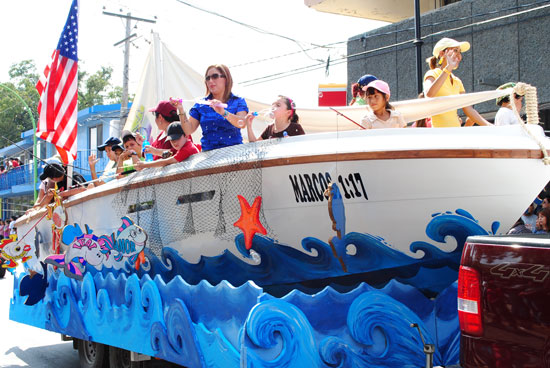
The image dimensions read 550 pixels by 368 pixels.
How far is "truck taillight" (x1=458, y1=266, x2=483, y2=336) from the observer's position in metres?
Result: 3.37

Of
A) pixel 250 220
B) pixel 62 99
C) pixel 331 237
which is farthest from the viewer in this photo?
pixel 62 99

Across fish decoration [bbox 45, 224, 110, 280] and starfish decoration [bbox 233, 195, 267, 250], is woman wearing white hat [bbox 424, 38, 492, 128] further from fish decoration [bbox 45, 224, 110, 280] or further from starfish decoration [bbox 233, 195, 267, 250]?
fish decoration [bbox 45, 224, 110, 280]

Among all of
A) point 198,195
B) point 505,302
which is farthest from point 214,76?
point 505,302

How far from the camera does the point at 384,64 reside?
15.3m

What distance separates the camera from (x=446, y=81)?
6.26m

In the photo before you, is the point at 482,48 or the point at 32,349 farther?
the point at 482,48

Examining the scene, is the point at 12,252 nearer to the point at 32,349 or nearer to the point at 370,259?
the point at 32,349

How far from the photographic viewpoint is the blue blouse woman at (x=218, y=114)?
5.79 meters

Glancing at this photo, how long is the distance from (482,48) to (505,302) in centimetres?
1099

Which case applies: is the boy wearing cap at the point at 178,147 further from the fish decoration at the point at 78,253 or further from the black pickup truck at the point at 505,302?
the black pickup truck at the point at 505,302

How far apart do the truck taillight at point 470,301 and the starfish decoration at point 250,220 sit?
6.24 feet

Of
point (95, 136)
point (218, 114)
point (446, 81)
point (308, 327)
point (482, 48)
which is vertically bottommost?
point (308, 327)

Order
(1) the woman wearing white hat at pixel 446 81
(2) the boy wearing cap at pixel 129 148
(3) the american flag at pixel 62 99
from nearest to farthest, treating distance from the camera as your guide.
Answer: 1. (1) the woman wearing white hat at pixel 446 81
2. (2) the boy wearing cap at pixel 129 148
3. (3) the american flag at pixel 62 99

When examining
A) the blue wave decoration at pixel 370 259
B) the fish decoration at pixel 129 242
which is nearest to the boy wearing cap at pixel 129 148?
the fish decoration at pixel 129 242
